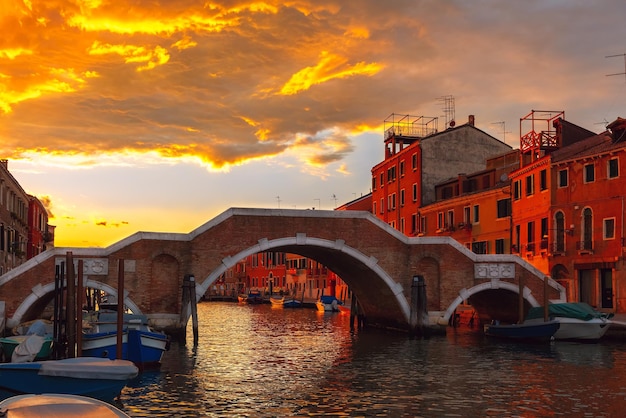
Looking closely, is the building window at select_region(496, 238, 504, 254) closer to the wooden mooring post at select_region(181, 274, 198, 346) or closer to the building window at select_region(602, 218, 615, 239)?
the building window at select_region(602, 218, 615, 239)

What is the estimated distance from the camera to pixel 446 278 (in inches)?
1264

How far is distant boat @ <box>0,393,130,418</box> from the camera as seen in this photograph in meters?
9.38

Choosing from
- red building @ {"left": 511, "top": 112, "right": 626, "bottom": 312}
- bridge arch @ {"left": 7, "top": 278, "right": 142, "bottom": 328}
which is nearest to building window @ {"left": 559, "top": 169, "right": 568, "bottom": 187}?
red building @ {"left": 511, "top": 112, "right": 626, "bottom": 312}

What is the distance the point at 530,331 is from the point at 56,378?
20139mm

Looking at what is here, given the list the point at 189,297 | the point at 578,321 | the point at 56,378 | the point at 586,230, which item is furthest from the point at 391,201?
the point at 56,378

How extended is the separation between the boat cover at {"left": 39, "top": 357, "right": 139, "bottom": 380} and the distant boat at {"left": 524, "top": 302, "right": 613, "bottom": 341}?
62.9 ft

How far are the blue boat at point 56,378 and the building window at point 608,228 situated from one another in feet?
83.2

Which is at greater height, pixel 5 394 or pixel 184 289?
pixel 184 289

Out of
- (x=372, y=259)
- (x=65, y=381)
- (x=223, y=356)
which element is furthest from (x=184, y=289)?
(x=65, y=381)

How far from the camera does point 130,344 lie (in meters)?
20.9

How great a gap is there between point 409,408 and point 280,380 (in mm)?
5154

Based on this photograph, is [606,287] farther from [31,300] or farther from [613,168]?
[31,300]

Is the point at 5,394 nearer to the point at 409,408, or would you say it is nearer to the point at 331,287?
the point at 409,408

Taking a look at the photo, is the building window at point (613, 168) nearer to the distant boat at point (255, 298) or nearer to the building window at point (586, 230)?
the building window at point (586, 230)
